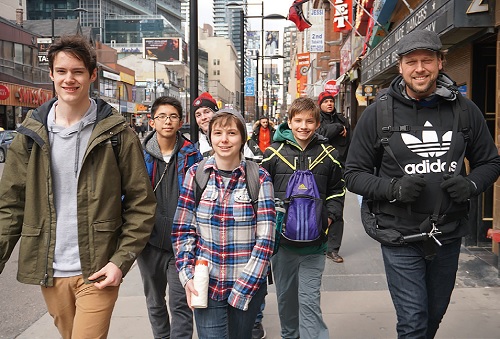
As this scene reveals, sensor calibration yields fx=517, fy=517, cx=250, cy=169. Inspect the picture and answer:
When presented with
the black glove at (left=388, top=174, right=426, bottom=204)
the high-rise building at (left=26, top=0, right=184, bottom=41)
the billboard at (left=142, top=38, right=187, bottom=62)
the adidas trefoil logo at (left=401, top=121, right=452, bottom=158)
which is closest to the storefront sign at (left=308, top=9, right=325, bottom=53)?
the adidas trefoil logo at (left=401, top=121, right=452, bottom=158)

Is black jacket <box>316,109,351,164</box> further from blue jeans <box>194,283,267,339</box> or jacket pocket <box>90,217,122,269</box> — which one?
jacket pocket <box>90,217,122,269</box>

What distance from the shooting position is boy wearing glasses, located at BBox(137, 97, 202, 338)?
371 cm

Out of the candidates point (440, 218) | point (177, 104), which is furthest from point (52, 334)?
point (440, 218)

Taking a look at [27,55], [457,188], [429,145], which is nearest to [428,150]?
[429,145]

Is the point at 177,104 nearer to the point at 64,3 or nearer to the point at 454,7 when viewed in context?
the point at 454,7

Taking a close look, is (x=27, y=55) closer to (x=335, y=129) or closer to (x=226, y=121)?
(x=335, y=129)

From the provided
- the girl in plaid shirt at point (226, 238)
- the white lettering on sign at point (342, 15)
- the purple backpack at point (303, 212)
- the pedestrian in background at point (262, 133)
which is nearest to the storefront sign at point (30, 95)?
the white lettering on sign at point (342, 15)

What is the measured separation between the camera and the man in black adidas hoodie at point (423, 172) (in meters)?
2.91

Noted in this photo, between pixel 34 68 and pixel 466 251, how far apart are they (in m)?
48.5

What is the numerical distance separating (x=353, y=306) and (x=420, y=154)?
2.66 meters

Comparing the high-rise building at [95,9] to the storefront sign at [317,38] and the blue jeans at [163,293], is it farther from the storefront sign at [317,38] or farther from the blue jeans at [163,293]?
the blue jeans at [163,293]

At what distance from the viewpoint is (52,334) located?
15.2 feet

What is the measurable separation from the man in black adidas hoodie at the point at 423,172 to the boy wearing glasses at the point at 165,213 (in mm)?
1348

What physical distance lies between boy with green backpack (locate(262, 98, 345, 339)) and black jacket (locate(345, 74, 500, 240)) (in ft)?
2.06
